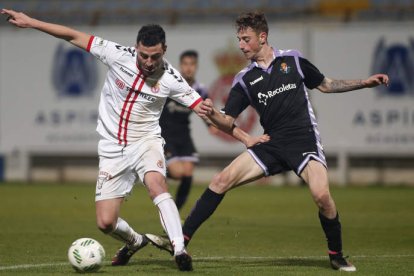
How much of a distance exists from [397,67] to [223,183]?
16.0m

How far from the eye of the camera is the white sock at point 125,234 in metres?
9.80

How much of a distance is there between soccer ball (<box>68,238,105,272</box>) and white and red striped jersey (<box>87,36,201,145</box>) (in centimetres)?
118

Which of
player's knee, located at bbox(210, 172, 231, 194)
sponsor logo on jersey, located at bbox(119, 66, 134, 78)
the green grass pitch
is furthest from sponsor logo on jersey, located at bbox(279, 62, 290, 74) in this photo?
the green grass pitch

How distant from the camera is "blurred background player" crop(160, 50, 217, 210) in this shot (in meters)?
15.7

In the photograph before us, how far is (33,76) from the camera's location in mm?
27734

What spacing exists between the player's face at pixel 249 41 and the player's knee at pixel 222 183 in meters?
1.24

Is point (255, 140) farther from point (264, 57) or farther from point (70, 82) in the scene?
point (70, 82)

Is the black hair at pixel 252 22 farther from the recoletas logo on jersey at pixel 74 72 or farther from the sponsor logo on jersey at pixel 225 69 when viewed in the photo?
the recoletas logo on jersey at pixel 74 72

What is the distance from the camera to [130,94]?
31.5 ft

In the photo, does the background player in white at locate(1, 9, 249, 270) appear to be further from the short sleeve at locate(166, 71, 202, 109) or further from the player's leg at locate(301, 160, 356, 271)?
the player's leg at locate(301, 160, 356, 271)

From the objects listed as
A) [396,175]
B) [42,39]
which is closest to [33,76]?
[42,39]

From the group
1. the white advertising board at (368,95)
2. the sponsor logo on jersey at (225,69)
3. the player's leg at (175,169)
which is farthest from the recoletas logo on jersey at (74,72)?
the player's leg at (175,169)

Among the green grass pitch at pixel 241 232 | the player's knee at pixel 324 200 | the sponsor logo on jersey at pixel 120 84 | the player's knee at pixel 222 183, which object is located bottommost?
the green grass pitch at pixel 241 232

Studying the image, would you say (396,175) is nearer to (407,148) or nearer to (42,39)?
(407,148)
